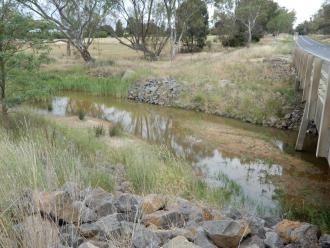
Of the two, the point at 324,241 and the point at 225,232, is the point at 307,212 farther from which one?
the point at 225,232

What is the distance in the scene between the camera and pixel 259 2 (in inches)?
1916

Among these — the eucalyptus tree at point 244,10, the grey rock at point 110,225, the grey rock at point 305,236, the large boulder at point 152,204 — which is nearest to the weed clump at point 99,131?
the large boulder at point 152,204

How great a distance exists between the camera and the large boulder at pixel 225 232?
3801 mm

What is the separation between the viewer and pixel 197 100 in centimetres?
1961

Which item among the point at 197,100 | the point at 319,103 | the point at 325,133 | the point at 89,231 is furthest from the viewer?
the point at 197,100

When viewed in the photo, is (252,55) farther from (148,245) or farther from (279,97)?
(148,245)

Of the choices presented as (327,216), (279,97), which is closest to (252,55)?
(279,97)

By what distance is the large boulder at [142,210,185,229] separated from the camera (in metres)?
4.25

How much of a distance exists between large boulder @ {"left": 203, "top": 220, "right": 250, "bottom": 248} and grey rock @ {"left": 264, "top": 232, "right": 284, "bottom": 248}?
51cm

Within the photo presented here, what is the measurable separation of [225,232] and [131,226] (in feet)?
3.06

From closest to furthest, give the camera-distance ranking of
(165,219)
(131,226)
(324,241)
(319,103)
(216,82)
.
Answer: (131,226) < (165,219) < (324,241) < (319,103) < (216,82)

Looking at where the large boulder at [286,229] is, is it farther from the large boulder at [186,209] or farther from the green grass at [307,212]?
the green grass at [307,212]

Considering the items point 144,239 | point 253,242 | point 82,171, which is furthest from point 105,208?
point 253,242

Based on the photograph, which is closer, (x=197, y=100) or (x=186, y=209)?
(x=186, y=209)
